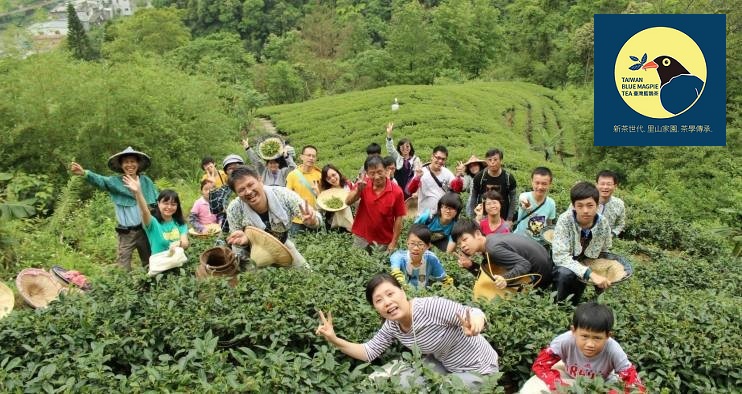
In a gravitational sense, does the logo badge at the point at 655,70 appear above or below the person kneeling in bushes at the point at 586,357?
above

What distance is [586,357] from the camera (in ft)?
11.7

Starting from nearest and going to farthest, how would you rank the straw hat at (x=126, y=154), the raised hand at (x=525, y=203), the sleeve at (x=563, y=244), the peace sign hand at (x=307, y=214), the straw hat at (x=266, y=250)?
1. the straw hat at (x=266, y=250)
2. the sleeve at (x=563, y=244)
3. the peace sign hand at (x=307, y=214)
4. the straw hat at (x=126, y=154)
5. the raised hand at (x=525, y=203)

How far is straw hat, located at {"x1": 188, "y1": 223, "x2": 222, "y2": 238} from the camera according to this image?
7219mm

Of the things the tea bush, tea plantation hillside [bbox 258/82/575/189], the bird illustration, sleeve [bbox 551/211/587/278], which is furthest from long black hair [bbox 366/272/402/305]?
tea plantation hillside [bbox 258/82/575/189]

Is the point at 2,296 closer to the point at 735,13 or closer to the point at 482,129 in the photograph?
the point at 482,129

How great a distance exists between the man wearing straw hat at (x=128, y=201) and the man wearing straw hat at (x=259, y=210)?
5.91ft

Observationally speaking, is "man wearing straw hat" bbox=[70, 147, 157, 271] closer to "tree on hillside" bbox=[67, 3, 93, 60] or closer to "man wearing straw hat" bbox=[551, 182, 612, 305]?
"man wearing straw hat" bbox=[551, 182, 612, 305]

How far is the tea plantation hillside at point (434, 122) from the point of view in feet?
63.8

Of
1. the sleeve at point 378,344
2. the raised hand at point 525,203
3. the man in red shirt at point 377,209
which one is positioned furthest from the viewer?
the raised hand at point 525,203

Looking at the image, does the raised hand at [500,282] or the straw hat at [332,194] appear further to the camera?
the straw hat at [332,194]

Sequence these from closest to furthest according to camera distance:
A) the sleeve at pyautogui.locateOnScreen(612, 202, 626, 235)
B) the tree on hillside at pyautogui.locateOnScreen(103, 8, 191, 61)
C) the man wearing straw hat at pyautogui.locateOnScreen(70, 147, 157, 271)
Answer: the man wearing straw hat at pyautogui.locateOnScreen(70, 147, 157, 271) → the sleeve at pyautogui.locateOnScreen(612, 202, 626, 235) → the tree on hillside at pyautogui.locateOnScreen(103, 8, 191, 61)

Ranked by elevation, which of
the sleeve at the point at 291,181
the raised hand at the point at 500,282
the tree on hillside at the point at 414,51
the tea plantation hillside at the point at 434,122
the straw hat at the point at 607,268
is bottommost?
the tea plantation hillside at the point at 434,122

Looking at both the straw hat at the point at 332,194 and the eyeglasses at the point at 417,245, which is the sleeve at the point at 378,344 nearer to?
the eyeglasses at the point at 417,245

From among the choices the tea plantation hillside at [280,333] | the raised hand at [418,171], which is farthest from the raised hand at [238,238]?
the raised hand at [418,171]
